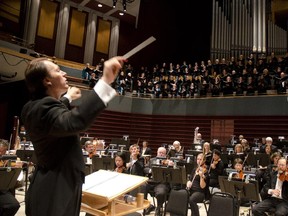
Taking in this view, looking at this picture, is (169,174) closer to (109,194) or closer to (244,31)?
(109,194)

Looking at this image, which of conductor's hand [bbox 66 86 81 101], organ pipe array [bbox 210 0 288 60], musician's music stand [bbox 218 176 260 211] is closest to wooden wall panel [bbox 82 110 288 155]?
organ pipe array [bbox 210 0 288 60]

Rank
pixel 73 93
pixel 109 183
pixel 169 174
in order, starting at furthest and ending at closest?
pixel 169 174, pixel 109 183, pixel 73 93

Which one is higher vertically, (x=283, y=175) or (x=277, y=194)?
(x=283, y=175)

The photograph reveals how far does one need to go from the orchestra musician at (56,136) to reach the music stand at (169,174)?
4.50 m

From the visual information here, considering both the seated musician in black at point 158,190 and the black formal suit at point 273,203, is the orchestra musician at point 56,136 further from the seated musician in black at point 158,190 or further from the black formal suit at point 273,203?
the black formal suit at point 273,203

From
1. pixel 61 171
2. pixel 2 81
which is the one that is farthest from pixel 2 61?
pixel 61 171

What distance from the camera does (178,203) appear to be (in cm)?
427

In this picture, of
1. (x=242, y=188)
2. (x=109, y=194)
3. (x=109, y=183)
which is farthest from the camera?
(x=242, y=188)

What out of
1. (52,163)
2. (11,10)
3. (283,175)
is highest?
(11,10)

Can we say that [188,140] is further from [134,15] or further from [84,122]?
[84,122]

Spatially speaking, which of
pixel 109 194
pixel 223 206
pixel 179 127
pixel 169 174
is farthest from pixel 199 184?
pixel 179 127

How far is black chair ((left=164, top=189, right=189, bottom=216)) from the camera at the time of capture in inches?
165

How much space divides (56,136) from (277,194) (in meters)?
4.59

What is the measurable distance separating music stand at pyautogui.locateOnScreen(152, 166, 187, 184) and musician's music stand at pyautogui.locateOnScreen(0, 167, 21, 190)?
8.68 ft
